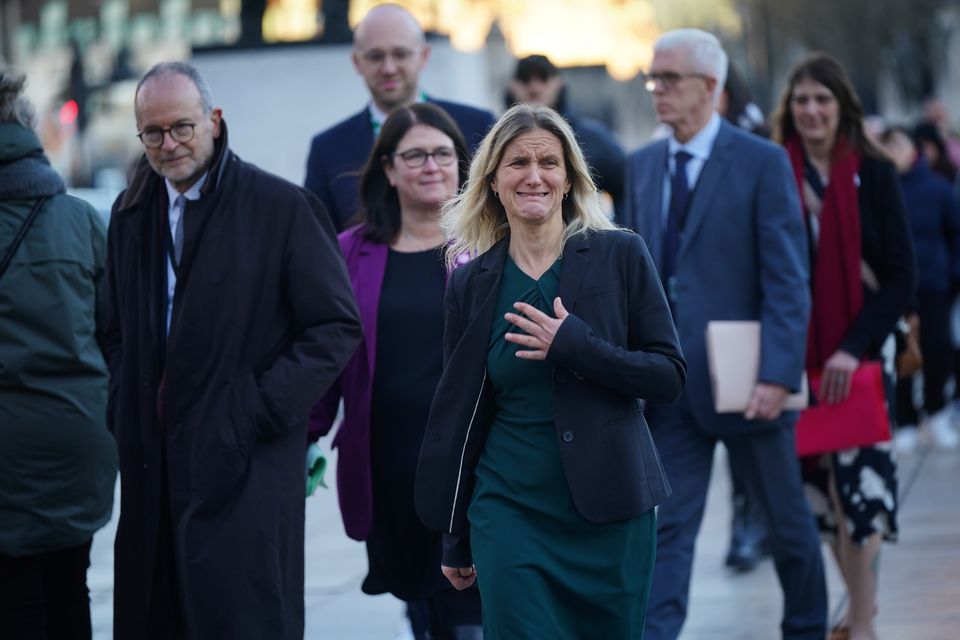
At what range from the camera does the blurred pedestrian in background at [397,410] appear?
5.88 m

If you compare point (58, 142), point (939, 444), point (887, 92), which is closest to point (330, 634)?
point (939, 444)

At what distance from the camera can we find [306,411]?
5219 millimetres

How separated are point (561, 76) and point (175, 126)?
11.4 feet

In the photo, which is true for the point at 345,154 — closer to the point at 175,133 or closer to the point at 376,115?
the point at 376,115

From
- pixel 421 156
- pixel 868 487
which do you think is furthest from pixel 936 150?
pixel 421 156

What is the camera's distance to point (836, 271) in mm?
6945

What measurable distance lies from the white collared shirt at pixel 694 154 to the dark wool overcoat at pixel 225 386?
1.64 metres

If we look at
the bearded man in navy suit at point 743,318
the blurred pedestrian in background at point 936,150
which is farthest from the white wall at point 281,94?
the bearded man in navy suit at point 743,318

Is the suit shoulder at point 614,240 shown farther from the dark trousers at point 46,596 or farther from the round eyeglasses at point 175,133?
the dark trousers at point 46,596

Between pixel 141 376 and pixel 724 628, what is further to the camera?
pixel 724 628

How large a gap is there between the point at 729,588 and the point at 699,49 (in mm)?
2780

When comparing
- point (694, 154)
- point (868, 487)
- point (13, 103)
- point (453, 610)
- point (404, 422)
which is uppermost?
point (13, 103)

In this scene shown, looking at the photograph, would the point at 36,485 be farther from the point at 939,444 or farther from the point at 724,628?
the point at 939,444

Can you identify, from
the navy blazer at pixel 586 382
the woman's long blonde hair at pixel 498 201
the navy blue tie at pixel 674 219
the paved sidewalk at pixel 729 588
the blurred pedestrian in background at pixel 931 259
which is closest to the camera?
the navy blazer at pixel 586 382
